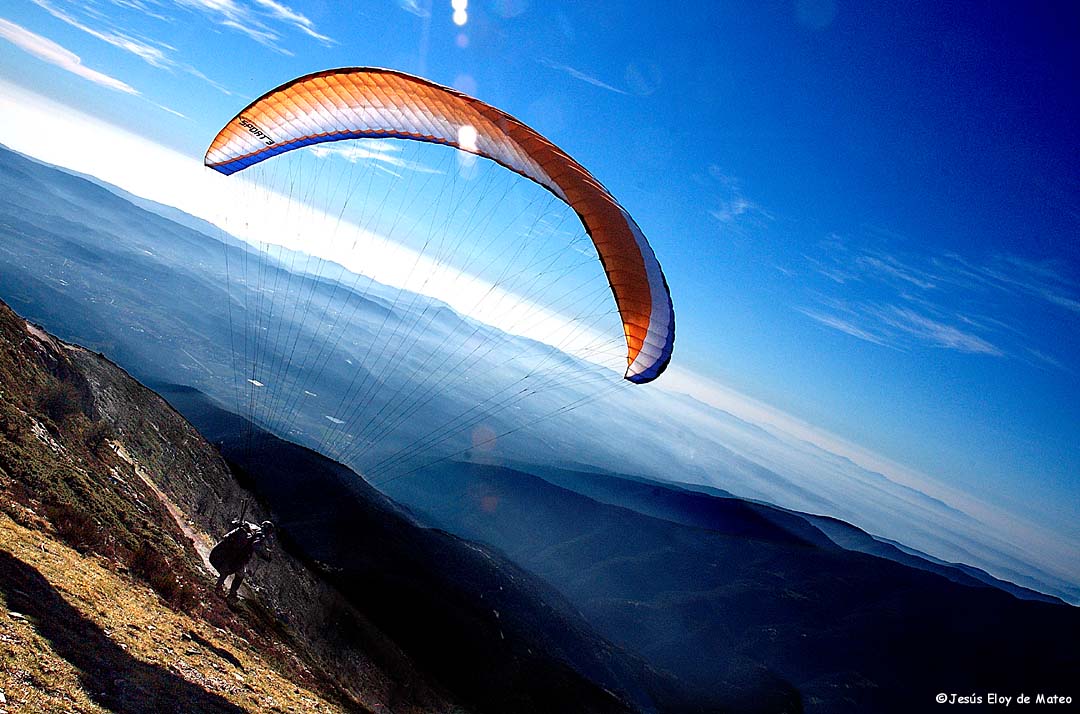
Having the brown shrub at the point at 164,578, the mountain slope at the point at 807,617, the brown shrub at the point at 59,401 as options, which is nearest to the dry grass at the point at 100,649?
the brown shrub at the point at 164,578

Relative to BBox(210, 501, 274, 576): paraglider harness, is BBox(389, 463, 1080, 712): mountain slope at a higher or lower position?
lower

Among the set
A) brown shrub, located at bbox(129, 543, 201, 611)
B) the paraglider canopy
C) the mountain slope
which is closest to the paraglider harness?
brown shrub, located at bbox(129, 543, 201, 611)

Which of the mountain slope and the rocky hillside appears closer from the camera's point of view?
the rocky hillside

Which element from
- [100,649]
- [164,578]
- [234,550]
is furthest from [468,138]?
[234,550]

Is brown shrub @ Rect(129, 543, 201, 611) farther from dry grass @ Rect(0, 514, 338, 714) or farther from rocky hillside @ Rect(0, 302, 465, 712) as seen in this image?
dry grass @ Rect(0, 514, 338, 714)

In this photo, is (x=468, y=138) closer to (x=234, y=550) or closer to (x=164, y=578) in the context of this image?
(x=164, y=578)

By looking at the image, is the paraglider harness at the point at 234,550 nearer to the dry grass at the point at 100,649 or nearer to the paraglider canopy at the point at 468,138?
the dry grass at the point at 100,649

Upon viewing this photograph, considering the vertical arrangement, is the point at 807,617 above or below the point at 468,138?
below
